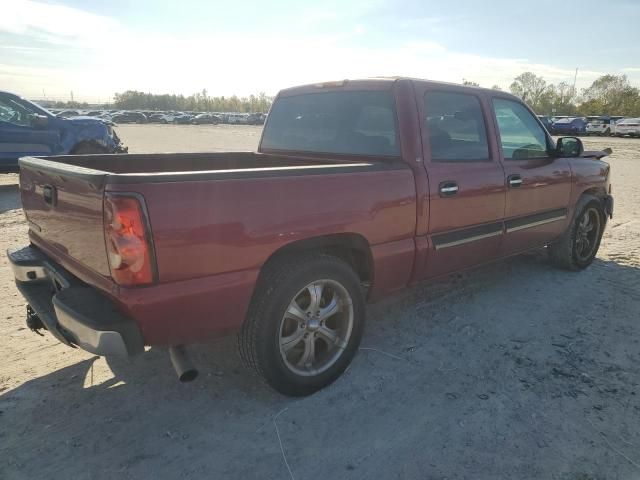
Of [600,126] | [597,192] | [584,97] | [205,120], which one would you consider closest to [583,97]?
[584,97]

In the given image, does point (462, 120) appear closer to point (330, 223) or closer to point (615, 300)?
point (330, 223)

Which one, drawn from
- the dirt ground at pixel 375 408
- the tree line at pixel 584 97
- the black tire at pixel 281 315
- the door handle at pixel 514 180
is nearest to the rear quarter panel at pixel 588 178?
the door handle at pixel 514 180

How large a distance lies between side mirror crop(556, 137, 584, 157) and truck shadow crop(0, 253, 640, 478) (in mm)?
1603

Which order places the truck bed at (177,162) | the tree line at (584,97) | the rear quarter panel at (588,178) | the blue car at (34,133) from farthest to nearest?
the tree line at (584,97), the blue car at (34,133), the rear quarter panel at (588,178), the truck bed at (177,162)

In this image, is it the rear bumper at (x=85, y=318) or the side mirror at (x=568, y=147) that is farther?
the side mirror at (x=568, y=147)

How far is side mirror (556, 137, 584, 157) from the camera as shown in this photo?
4.44 m

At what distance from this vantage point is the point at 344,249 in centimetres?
301

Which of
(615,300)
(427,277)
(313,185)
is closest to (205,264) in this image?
(313,185)

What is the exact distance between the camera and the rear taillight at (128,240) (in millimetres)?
1993

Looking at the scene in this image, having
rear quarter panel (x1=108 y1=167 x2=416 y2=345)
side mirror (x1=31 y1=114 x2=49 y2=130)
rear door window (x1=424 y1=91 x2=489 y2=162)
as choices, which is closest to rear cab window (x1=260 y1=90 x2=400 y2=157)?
rear door window (x1=424 y1=91 x2=489 y2=162)

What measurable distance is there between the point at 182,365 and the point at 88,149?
28.9 feet

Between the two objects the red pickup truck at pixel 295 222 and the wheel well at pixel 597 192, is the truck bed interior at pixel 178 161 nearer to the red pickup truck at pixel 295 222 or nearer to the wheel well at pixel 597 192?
the red pickup truck at pixel 295 222

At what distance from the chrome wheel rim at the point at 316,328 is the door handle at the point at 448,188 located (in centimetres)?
105

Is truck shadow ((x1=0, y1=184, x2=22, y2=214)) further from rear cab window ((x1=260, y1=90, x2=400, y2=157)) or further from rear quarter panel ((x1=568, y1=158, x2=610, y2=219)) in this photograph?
rear quarter panel ((x1=568, y1=158, x2=610, y2=219))
